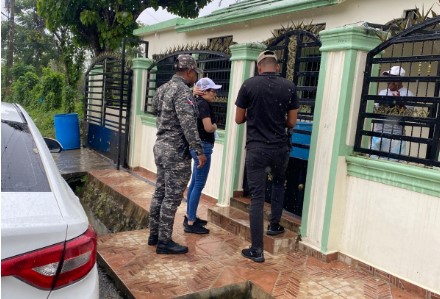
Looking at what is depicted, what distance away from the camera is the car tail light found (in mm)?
1346

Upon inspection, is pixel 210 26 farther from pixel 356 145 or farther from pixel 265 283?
pixel 265 283

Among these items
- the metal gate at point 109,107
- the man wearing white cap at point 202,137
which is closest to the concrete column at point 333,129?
the man wearing white cap at point 202,137

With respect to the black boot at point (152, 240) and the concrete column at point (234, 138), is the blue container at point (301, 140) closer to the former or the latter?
the concrete column at point (234, 138)

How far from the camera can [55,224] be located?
1441 mm

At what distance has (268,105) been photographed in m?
3.24

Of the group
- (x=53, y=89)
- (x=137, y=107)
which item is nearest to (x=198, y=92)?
(x=137, y=107)

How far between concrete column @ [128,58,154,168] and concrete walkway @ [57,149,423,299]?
3.47m

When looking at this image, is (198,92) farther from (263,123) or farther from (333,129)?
(333,129)

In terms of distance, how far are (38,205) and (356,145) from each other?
2.69 metres

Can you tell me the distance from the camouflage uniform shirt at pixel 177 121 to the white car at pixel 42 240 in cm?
158

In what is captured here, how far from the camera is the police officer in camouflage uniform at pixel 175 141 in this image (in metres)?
3.34

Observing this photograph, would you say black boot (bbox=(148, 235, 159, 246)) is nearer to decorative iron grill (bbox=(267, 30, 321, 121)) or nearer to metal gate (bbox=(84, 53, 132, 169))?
decorative iron grill (bbox=(267, 30, 321, 121))

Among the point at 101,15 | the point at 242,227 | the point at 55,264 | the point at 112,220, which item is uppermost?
the point at 101,15

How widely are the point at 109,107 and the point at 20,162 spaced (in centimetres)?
666
